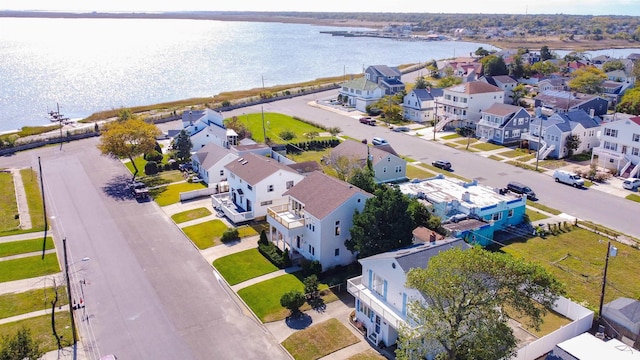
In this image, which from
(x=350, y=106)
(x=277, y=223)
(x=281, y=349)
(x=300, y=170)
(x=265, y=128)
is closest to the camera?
(x=281, y=349)

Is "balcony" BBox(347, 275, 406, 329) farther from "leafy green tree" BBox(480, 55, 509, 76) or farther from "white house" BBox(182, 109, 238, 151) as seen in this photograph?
"leafy green tree" BBox(480, 55, 509, 76)

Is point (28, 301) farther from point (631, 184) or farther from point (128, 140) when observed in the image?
point (631, 184)

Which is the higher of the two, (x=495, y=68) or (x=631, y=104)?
(x=495, y=68)

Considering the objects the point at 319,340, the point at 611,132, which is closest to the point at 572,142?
the point at 611,132

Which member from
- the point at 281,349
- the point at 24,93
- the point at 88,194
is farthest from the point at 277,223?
the point at 24,93

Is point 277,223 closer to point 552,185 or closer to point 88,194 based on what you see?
point 88,194

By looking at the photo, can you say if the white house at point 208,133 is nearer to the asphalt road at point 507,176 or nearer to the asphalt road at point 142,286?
the asphalt road at point 142,286
